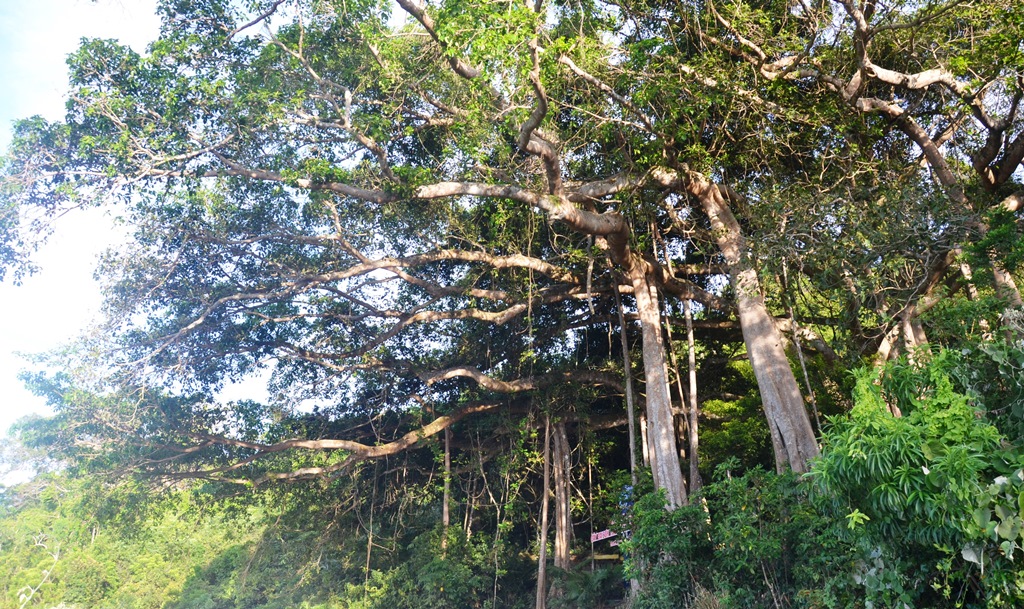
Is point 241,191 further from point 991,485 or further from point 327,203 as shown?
point 991,485

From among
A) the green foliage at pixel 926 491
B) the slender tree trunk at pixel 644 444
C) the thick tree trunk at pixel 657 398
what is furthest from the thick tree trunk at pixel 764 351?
the green foliage at pixel 926 491

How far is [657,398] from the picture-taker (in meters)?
8.84

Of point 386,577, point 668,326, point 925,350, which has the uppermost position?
point 668,326

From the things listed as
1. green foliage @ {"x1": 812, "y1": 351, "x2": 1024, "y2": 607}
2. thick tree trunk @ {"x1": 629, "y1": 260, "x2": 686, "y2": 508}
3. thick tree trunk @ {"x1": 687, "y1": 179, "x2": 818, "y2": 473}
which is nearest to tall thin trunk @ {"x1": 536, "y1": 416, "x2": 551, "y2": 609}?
thick tree trunk @ {"x1": 629, "y1": 260, "x2": 686, "y2": 508}

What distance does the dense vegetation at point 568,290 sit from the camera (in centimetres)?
540

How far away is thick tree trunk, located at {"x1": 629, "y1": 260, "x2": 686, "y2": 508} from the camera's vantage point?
26.8 feet

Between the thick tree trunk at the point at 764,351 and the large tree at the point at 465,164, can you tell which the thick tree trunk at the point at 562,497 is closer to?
the large tree at the point at 465,164

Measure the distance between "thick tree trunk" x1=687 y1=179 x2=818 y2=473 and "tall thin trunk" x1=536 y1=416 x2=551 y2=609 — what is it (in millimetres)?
4415

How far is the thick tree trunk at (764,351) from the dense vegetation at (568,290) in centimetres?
4

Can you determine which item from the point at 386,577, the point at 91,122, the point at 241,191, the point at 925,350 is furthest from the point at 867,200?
the point at 386,577

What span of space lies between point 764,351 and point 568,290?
334 cm

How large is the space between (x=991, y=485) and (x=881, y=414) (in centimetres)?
56

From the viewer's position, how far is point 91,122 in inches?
298

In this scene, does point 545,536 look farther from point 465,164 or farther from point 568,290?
point 465,164
